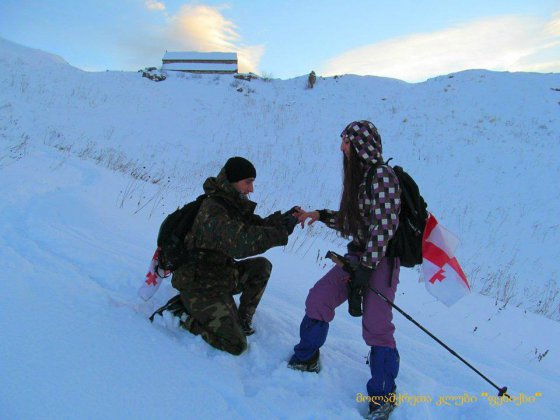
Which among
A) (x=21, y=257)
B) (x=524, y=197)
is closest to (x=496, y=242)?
(x=524, y=197)

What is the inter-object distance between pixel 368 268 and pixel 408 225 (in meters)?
0.40

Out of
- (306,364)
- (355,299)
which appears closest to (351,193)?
(355,299)

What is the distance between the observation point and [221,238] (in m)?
2.57

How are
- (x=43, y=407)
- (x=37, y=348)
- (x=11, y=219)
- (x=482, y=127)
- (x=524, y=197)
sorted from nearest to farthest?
1. (x=43, y=407)
2. (x=37, y=348)
3. (x=11, y=219)
4. (x=524, y=197)
5. (x=482, y=127)

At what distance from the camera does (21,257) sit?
2.92 metres

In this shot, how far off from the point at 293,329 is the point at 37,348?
1.77m

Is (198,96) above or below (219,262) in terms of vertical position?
above

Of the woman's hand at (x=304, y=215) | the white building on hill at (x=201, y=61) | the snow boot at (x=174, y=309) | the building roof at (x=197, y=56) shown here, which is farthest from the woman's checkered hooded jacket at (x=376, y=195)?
the building roof at (x=197, y=56)

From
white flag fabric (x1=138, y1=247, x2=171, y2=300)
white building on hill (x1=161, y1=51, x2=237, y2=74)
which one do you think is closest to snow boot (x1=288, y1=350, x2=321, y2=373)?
white flag fabric (x1=138, y1=247, x2=171, y2=300)

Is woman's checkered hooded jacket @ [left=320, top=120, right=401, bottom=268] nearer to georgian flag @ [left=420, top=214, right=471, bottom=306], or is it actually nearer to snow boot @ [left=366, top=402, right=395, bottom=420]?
georgian flag @ [left=420, top=214, right=471, bottom=306]

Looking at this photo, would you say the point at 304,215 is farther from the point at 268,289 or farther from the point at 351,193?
the point at 268,289

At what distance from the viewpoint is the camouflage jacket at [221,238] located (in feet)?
8.41

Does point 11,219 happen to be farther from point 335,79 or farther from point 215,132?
point 335,79

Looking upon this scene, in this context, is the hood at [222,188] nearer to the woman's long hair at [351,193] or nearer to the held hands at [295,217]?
the held hands at [295,217]
